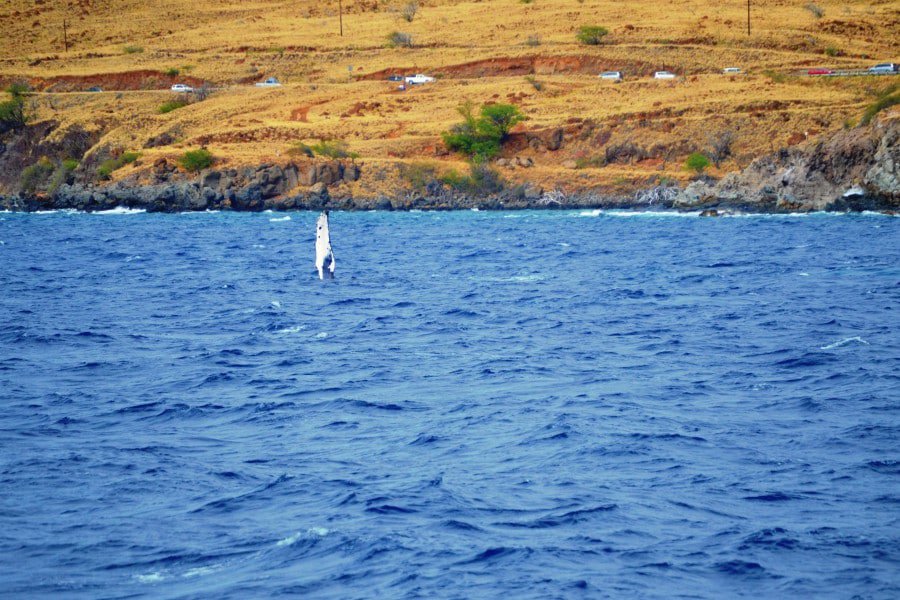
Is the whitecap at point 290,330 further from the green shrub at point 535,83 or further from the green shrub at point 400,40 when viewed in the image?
the green shrub at point 400,40

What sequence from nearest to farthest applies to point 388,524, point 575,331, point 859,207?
point 388,524
point 575,331
point 859,207

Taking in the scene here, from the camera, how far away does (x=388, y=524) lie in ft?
40.8

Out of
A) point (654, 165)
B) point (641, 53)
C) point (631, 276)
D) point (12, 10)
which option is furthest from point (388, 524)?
point (12, 10)

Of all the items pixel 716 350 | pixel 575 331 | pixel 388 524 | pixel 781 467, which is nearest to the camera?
pixel 388 524

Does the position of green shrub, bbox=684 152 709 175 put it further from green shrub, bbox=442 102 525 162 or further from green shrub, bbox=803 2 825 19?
green shrub, bbox=803 2 825 19

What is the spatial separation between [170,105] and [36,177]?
54.3 ft

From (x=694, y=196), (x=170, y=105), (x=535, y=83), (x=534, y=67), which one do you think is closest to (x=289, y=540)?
(x=694, y=196)

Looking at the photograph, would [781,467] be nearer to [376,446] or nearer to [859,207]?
[376,446]

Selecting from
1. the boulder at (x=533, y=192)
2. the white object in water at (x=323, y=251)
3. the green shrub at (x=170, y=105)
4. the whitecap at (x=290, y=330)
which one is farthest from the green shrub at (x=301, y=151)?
the whitecap at (x=290, y=330)

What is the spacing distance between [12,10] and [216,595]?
158280mm

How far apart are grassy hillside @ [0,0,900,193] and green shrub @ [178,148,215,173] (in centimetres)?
137

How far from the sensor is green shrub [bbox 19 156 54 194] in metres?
90.6

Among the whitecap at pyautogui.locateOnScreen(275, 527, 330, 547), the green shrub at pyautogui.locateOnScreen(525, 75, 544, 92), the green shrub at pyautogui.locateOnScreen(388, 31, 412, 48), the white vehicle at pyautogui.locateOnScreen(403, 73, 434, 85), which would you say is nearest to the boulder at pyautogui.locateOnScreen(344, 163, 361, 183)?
the green shrub at pyautogui.locateOnScreen(525, 75, 544, 92)

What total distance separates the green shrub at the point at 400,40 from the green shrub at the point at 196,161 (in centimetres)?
4195
